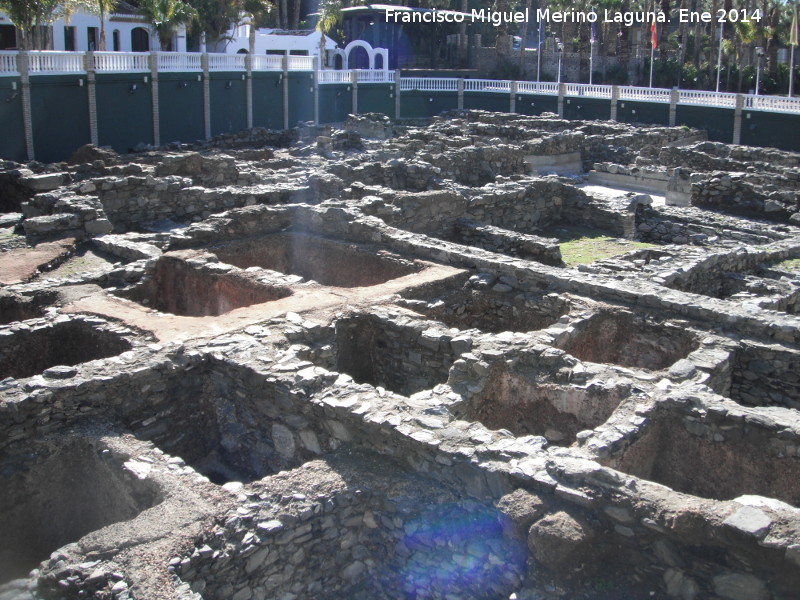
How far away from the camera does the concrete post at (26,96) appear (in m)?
28.0

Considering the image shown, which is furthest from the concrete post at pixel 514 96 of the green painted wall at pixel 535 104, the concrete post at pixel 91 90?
the concrete post at pixel 91 90

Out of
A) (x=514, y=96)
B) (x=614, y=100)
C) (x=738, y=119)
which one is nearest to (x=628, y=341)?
(x=738, y=119)

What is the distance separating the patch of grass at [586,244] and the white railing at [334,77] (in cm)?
2471

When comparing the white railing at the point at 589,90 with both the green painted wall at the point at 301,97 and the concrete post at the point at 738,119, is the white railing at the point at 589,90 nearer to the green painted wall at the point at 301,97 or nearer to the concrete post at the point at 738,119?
the concrete post at the point at 738,119

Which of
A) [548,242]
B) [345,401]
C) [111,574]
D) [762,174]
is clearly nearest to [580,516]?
[345,401]

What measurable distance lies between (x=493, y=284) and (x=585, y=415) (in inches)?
163

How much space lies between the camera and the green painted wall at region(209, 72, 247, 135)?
3659 cm

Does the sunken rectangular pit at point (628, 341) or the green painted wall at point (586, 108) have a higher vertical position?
the green painted wall at point (586, 108)

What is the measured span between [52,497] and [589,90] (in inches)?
1456

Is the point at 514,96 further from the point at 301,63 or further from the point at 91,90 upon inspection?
the point at 91,90

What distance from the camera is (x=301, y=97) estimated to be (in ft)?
135

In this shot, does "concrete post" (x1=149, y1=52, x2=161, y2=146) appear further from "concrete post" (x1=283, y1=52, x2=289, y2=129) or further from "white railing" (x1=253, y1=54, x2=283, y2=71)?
"concrete post" (x1=283, y1=52, x2=289, y2=129)

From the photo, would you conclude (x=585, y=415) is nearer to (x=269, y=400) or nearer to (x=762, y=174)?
(x=269, y=400)

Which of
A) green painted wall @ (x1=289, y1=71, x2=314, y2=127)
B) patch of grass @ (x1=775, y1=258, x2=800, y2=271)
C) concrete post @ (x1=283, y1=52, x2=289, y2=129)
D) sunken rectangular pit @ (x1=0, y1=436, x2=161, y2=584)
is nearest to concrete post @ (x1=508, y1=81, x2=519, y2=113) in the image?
green painted wall @ (x1=289, y1=71, x2=314, y2=127)
